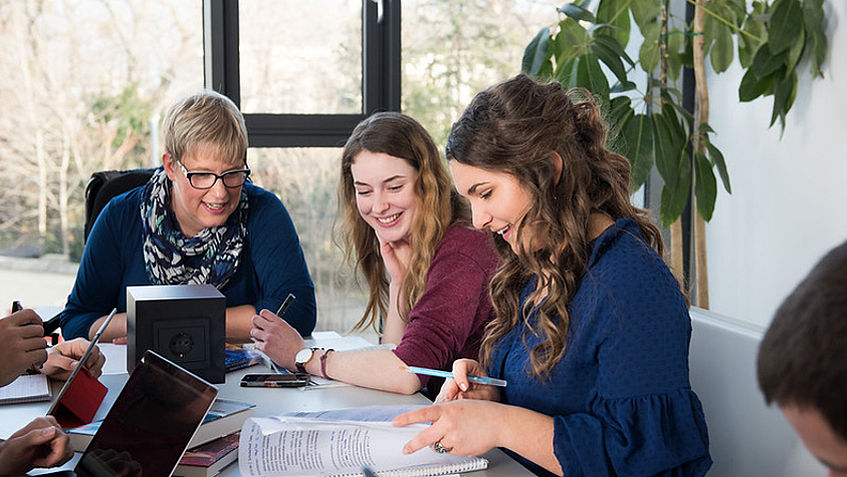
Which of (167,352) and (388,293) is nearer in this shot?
(167,352)

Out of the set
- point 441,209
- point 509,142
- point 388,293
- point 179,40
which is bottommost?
point 388,293

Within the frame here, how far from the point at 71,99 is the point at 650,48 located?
2.28 metres

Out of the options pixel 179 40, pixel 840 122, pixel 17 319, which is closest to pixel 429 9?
pixel 179 40

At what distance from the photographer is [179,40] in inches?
135

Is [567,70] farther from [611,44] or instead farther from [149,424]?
[149,424]

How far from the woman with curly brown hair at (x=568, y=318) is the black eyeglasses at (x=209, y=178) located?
89 cm

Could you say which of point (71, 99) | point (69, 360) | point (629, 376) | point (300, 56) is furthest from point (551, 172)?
point (71, 99)

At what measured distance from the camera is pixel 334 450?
1279mm

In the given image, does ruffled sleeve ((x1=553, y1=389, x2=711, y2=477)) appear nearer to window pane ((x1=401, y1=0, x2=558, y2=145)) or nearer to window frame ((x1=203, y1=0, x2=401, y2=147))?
window frame ((x1=203, y1=0, x2=401, y2=147))

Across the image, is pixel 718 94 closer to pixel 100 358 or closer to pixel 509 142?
pixel 509 142

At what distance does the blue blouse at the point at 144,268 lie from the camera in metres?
2.31

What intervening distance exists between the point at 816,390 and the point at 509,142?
89 centimetres

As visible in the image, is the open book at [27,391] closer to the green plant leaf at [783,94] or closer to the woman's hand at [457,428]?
the woman's hand at [457,428]

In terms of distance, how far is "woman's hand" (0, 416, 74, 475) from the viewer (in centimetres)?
119
